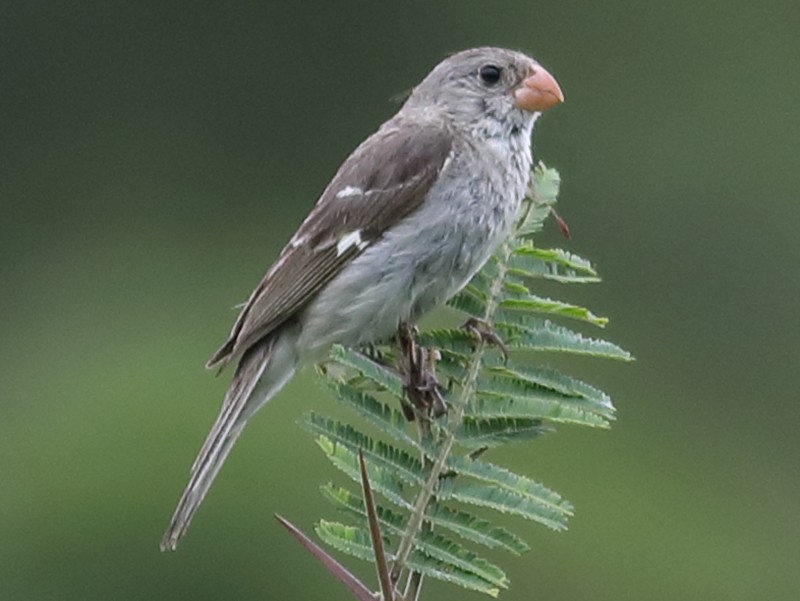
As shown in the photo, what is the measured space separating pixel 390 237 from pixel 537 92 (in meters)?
0.55

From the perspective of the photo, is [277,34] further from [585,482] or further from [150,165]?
[585,482]

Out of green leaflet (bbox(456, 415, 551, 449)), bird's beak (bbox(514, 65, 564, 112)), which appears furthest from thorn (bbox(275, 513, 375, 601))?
bird's beak (bbox(514, 65, 564, 112))

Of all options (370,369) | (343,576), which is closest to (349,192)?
(370,369)

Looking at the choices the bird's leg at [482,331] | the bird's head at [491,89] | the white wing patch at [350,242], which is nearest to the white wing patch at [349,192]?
the white wing patch at [350,242]

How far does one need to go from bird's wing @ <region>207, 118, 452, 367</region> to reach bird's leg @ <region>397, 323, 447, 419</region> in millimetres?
800

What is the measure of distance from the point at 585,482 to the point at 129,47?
6723mm

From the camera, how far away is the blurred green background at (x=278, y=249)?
8.09 m

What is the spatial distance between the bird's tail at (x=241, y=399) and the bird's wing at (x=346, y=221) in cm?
4

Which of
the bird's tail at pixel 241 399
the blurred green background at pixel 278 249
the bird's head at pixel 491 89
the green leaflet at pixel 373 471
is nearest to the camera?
the green leaflet at pixel 373 471

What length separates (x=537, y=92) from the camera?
412 centimetres

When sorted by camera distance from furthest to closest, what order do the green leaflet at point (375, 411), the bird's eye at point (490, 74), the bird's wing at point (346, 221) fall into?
the bird's eye at point (490, 74)
the bird's wing at point (346, 221)
the green leaflet at point (375, 411)

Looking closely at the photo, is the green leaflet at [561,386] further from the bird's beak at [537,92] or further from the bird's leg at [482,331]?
the bird's beak at [537,92]

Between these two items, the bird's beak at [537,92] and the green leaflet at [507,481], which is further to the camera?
the bird's beak at [537,92]

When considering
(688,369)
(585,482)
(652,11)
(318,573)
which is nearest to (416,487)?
(318,573)
